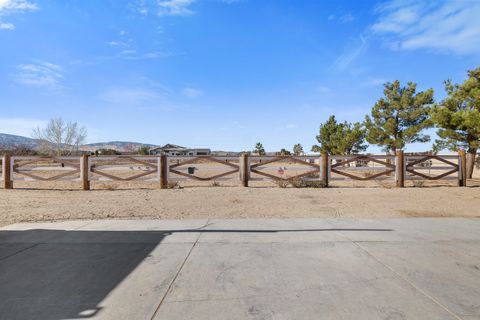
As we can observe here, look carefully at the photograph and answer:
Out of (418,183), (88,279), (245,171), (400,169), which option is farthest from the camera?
(418,183)

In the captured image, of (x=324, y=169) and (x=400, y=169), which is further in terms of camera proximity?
(x=400, y=169)

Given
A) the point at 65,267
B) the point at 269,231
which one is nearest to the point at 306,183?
the point at 269,231

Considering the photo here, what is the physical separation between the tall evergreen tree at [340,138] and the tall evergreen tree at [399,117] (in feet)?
18.9

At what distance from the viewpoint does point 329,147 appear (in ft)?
162

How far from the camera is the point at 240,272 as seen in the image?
3619mm

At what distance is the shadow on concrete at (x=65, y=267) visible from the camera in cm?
283

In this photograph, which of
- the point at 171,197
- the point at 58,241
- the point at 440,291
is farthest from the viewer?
the point at 171,197

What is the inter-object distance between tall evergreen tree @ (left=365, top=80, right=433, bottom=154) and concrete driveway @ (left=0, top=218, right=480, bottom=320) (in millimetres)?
25664

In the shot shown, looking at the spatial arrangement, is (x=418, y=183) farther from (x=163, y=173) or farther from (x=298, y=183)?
(x=163, y=173)

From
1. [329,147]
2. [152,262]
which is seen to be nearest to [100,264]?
[152,262]

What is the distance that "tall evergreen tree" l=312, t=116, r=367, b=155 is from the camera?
3975 centimetres

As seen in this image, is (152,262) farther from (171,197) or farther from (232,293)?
(171,197)

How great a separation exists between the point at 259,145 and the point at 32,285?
347ft

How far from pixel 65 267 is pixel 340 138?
45017mm
